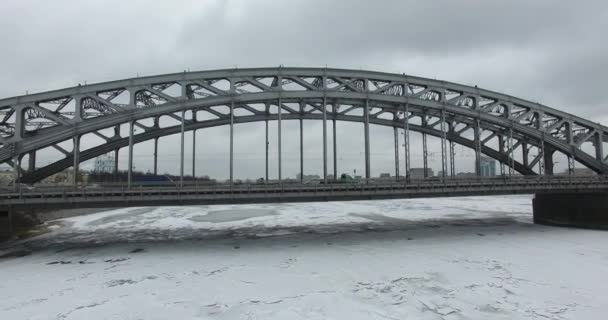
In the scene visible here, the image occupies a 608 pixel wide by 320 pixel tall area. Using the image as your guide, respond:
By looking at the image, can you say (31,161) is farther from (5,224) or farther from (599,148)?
(599,148)

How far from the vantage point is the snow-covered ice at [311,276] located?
12.2 metres

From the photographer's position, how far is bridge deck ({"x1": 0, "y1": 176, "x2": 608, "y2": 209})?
22094mm

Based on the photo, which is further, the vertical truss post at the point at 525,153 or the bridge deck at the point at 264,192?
the vertical truss post at the point at 525,153

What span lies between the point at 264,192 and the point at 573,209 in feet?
116

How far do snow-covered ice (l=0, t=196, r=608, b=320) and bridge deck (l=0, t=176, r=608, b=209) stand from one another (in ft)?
12.5

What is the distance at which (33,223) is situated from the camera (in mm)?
35875

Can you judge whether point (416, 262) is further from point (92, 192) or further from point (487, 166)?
point (487, 166)

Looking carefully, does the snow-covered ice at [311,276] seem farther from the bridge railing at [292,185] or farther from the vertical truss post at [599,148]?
the vertical truss post at [599,148]

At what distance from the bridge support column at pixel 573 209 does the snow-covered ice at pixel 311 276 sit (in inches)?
183

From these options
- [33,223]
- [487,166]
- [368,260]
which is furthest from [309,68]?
[487,166]

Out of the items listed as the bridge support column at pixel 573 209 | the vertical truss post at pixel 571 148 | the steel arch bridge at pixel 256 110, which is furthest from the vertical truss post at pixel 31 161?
the vertical truss post at pixel 571 148

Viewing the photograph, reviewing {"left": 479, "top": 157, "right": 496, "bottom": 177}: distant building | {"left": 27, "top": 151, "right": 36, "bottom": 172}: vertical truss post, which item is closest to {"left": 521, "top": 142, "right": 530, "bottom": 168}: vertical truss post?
{"left": 479, "top": 157, "right": 496, "bottom": 177}: distant building

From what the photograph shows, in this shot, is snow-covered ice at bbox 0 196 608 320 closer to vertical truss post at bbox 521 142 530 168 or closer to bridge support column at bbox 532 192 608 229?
bridge support column at bbox 532 192 608 229

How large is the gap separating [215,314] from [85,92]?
2749cm
